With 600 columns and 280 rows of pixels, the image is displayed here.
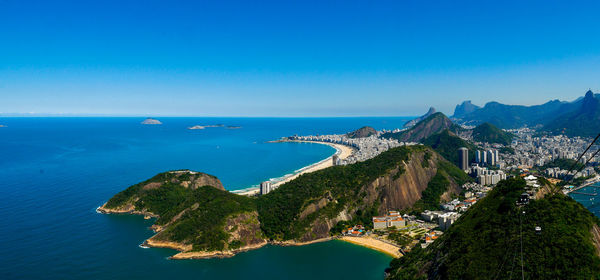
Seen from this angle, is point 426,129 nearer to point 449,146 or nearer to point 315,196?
point 449,146

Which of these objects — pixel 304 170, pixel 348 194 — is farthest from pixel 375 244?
pixel 304 170

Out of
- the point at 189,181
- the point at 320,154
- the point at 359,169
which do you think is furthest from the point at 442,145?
the point at 189,181

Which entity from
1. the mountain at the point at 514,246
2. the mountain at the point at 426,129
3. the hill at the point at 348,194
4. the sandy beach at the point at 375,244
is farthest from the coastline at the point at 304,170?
the mountain at the point at 514,246

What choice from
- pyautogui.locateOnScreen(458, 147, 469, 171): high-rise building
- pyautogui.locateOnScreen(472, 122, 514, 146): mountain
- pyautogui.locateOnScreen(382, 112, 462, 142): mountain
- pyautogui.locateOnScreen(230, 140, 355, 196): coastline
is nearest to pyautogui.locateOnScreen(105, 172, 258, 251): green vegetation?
pyautogui.locateOnScreen(230, 140, 355, 196): coastline

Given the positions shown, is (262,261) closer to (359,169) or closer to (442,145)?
(359,169)

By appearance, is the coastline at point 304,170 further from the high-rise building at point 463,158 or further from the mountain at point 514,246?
the mountain at point 514,246

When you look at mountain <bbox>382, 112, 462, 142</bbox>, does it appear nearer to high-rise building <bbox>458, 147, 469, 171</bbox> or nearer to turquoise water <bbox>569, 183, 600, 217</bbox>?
high-rise building <bbox>458, 147, 469, 171</bbox>
